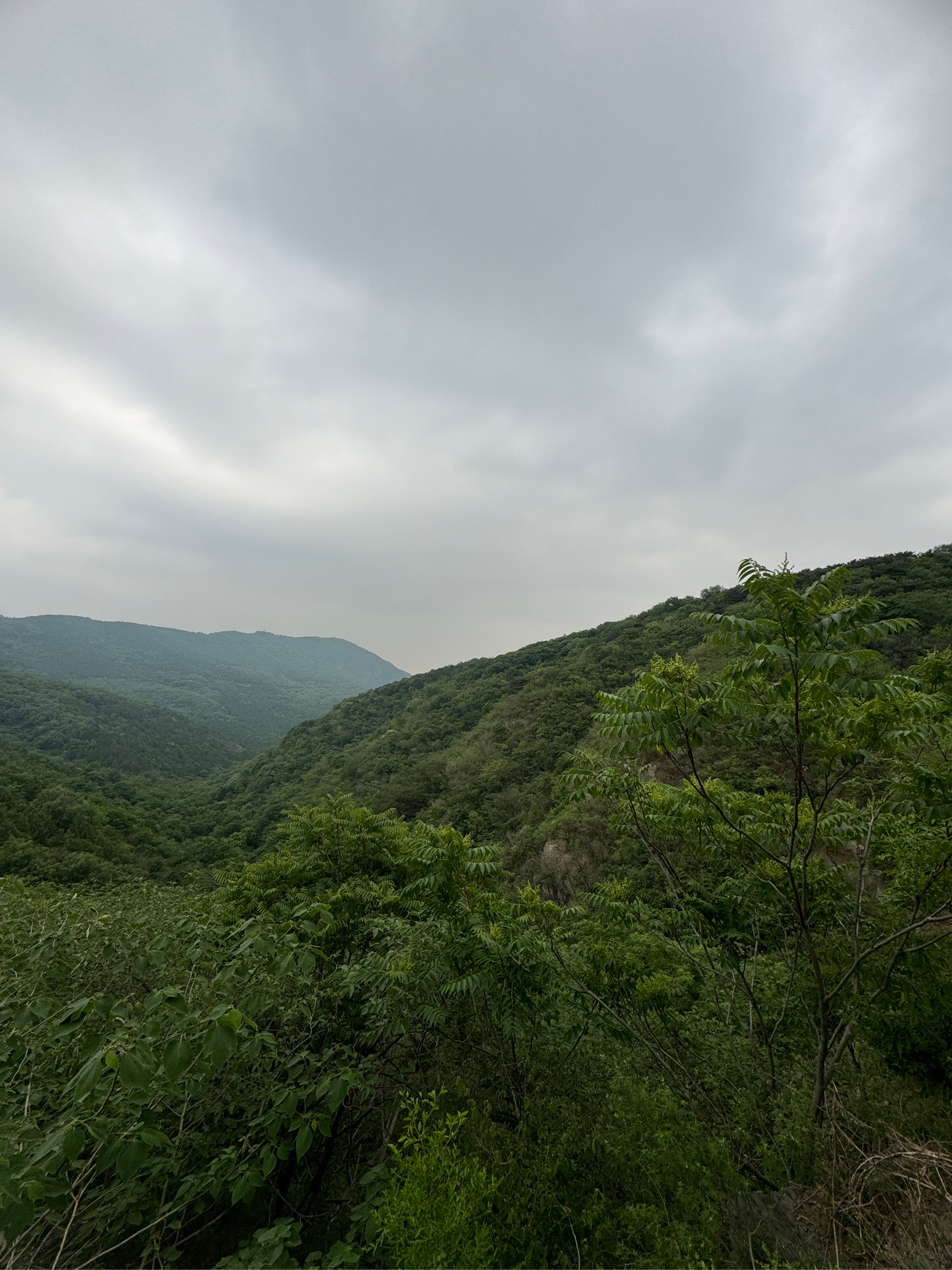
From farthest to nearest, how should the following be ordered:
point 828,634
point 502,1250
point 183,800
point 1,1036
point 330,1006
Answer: point 183,800
point 330,1006
point 828,634
point 502,1250
point 1,1036

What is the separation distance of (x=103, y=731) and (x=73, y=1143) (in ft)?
320

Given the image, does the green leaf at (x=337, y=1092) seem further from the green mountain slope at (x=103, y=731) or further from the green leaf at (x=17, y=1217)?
the green mountain slope at (x=103, y=731)

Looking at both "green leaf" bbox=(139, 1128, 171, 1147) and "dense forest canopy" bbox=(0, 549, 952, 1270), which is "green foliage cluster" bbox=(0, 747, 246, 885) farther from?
"green leaf" bbox=(139, 1128, 171, 1147)

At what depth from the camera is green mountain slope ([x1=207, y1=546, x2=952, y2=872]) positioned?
24.8 m

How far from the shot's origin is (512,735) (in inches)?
1371

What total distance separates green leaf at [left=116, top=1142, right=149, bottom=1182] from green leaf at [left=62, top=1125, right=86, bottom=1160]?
0.26 metres

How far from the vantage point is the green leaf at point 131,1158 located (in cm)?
200

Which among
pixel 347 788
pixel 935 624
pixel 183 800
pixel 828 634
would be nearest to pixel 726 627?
pixel 828 634

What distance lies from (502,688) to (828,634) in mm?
45808

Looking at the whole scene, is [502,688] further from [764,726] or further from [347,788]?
[764,726]

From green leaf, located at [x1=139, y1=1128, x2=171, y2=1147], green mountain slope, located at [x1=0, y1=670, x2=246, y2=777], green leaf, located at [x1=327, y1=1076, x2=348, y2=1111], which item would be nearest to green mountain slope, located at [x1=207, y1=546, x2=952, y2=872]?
green leaf, located at [x1=327, y1=1076, x2=348, y2=1111]

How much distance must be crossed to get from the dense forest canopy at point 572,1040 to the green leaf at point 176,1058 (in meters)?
0.01

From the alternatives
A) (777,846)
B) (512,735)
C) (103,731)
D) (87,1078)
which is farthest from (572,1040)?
(103,731)

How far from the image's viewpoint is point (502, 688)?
49094mm
